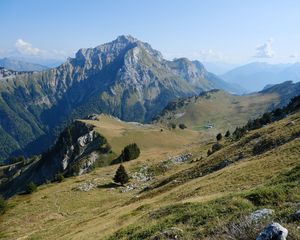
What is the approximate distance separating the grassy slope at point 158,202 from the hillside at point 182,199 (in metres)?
0.07

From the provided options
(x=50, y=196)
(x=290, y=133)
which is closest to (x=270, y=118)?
(x=290, y=133)

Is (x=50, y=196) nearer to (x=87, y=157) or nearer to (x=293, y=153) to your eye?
(x=293, y=153)

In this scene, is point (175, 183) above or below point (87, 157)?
above

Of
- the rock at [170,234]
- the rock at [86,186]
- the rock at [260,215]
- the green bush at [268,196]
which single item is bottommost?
the rock at [86,186]

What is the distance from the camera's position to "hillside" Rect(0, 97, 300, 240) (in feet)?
59.3

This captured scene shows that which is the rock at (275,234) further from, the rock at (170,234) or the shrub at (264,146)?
the shrub at (264,146)

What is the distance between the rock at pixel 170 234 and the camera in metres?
16.9

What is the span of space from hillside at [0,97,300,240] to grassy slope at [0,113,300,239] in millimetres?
71

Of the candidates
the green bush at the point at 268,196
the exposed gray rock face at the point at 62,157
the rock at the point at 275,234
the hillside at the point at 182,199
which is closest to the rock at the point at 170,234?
the hillside at the point at 182,199

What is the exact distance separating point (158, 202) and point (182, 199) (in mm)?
5528

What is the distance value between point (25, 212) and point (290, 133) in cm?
4801

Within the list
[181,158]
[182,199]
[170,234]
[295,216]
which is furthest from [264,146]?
[181,158]

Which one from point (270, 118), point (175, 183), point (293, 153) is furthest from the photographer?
point (270, 118)

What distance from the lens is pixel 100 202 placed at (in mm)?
66562
